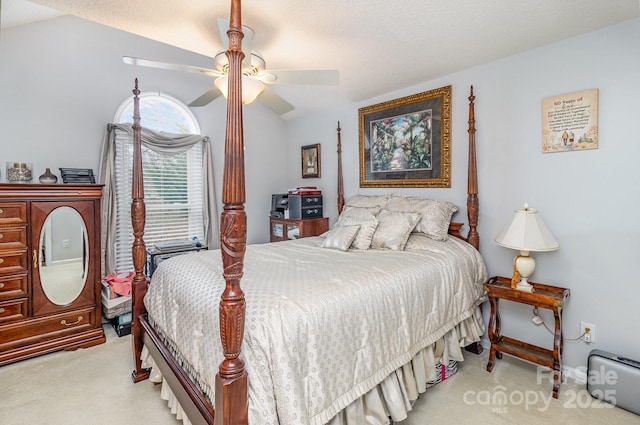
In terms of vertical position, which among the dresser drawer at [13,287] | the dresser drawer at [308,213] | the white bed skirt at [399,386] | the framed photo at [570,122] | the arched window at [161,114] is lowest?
the white bed skirt at [399,386]

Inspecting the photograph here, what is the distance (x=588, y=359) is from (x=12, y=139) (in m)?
4.99

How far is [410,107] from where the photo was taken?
3.21 metres

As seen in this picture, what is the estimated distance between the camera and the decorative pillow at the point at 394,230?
8.43 ft

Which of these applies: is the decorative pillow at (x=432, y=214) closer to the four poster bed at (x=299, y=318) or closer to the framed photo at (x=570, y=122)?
the four poster bed at (x=299, y=318)

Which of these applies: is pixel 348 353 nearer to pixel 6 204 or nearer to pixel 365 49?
pixel 365 49

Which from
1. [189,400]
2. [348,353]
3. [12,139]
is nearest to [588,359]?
[348,353]

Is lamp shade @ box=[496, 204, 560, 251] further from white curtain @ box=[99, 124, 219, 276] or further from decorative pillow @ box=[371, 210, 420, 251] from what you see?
white curtain @ box=[99, 124, 219, 276]

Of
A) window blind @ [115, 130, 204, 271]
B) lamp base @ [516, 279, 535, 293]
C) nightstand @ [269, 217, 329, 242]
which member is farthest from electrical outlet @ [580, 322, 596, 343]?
window blind @ [115, 130, 204, 271]

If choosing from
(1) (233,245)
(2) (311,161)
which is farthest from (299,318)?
(2) (311,161)

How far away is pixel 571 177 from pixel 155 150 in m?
4.03

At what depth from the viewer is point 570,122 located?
2258mm

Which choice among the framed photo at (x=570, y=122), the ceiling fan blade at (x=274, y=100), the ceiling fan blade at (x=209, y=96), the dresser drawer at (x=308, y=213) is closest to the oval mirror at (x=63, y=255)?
the ceiling fan blade at (x=209, y=96)

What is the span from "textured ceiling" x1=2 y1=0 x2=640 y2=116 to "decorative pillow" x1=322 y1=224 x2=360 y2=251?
4.80ft

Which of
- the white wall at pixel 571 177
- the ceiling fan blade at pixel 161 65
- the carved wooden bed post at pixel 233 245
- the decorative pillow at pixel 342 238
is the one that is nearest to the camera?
the carved wooden bed post at pixel 233 245
